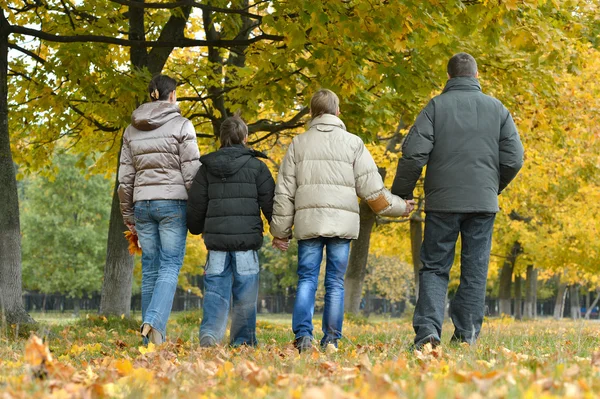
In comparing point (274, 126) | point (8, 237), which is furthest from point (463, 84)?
point (274, 126)

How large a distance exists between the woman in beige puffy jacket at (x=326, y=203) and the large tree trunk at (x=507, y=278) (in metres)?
25.6

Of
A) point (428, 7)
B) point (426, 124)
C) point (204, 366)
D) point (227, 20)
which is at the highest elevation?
point (227, 20)

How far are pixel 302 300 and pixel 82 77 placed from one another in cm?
657

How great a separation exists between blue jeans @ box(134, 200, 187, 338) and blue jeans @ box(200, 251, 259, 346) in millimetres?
310

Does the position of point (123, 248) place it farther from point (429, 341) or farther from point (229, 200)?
point (429, 341)

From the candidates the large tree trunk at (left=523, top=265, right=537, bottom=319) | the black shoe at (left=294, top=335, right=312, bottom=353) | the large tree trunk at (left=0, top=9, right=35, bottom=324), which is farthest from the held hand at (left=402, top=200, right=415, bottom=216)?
the large tree trunk at (left=523, top=265, right=537, bottom=319)

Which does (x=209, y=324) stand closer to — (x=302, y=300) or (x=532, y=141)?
(x=302, y=300)

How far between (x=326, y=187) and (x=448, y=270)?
→ 1206 mm

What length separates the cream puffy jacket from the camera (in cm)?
642

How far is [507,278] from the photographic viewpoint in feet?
108

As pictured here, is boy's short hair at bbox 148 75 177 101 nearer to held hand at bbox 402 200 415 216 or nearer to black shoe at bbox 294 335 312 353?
held hand at bbox 402 200 415 216

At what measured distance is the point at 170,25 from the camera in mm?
12586

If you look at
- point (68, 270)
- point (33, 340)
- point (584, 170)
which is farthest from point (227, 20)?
point (68, 270)

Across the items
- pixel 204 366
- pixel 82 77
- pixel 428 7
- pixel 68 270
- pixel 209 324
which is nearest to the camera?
pixel 204 366
